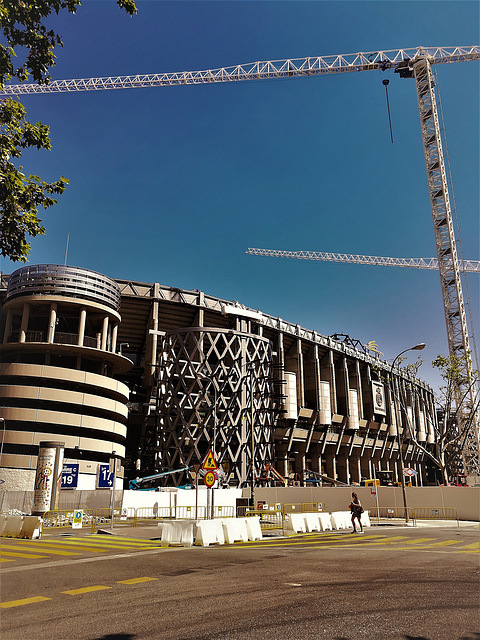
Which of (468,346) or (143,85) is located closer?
(468,346)

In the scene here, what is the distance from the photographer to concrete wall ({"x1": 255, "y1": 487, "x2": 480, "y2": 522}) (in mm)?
33906

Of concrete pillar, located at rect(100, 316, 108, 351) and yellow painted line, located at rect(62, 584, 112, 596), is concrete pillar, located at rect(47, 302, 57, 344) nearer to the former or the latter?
concrete pillar, located at rect(100, 316, 108, 351)

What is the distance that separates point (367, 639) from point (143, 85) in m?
95.9

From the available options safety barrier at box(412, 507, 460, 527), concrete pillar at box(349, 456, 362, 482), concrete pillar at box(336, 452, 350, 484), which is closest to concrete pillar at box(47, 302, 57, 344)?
safety barrier at box(412, 507, 460, 527)

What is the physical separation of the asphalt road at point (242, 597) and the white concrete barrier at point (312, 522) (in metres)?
10.2

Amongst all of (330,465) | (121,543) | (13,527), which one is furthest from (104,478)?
(330,465)

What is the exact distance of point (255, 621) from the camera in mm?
6355

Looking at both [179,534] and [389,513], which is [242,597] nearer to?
[179,534]

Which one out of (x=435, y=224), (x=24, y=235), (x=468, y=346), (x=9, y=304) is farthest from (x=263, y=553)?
(x=435, y=224)

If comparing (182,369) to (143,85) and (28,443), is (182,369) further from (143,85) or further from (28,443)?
(143,85)

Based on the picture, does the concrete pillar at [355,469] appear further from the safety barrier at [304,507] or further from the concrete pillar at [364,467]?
the safety barrier at [304,507]

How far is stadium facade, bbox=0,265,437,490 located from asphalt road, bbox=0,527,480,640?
34.7 meters

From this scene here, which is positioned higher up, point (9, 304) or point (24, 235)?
point (9, 304)

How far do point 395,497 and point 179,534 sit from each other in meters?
24.5
